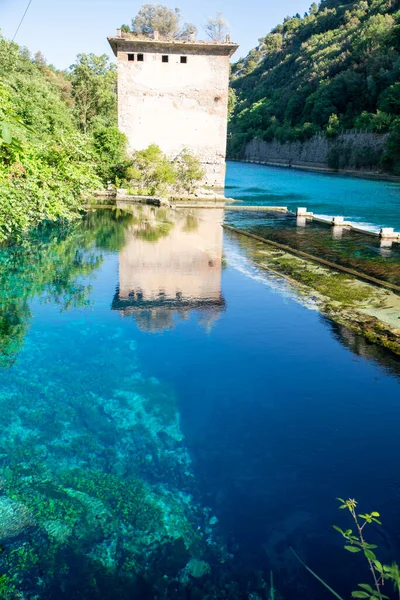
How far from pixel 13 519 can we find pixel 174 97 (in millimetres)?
24344

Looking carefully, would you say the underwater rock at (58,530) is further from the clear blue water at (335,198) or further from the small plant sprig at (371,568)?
the clear blue water at (335,198)

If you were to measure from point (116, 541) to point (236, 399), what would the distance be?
238 centimetres

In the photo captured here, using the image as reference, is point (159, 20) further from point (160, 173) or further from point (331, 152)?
point (331, 152)

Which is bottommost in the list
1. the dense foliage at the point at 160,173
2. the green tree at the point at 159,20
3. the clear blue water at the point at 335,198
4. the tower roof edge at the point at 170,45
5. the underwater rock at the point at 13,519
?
the underwater rock at the point at 13,519

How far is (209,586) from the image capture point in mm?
3551

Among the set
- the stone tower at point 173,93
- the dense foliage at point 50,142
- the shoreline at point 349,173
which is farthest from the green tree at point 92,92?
the shoreline at point 349,173

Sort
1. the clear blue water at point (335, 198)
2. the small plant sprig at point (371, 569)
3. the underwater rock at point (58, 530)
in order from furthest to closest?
the clear blue water at point (335, 198) < the underwater rock at point (58, 530) < the small plant sprig at point (371, 569)

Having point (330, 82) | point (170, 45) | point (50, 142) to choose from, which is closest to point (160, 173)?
point (170, 45)

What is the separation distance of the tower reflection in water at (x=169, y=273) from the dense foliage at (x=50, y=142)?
2.01 metres

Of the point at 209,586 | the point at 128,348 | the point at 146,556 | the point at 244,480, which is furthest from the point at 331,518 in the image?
the point at 128,348

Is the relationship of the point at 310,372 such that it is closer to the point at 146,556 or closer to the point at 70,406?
the point at 70,406

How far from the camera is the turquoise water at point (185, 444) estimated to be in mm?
3729

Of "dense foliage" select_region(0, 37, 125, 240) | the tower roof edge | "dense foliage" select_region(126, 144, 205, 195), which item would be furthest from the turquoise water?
the tower roof edge

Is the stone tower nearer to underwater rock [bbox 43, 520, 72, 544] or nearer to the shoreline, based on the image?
the shoreline
